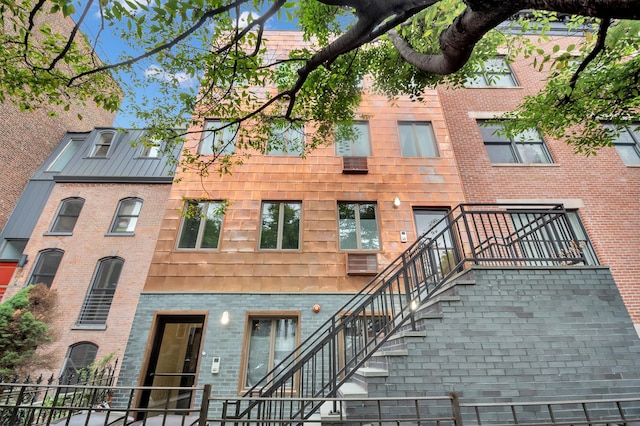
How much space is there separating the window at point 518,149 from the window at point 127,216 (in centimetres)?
1329

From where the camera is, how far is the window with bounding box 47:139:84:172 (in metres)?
12.6

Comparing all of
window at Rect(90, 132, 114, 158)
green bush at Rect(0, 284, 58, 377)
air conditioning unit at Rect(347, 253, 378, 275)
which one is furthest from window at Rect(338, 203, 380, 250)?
window at Rect(90, 132, 114, 158)

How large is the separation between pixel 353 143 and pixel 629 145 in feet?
30.6

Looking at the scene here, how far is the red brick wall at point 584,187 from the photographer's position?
24.4ft

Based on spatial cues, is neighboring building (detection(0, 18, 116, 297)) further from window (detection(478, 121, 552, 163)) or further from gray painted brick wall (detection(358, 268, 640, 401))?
window (detection(478, 121, 552, 163))

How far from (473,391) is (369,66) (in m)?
8.28

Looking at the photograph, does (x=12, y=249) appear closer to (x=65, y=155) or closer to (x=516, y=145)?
(x=65, y=155)

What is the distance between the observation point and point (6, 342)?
252 inches

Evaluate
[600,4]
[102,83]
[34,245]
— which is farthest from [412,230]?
[34,245]

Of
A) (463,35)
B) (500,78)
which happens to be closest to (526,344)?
(463,35)

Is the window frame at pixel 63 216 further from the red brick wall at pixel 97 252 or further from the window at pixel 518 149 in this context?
the window at pixel 518 149

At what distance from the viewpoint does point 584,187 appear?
8.36 meters

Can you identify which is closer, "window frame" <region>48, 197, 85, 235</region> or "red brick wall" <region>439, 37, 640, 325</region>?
"red brick wall" <region>439, 37, 640, 325</region>

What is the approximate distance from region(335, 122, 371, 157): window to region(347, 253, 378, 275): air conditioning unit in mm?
3515
